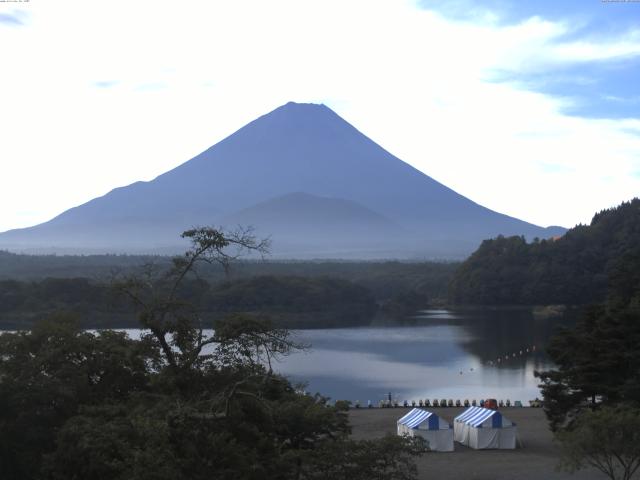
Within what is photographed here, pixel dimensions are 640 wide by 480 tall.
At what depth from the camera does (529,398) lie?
73.0ft

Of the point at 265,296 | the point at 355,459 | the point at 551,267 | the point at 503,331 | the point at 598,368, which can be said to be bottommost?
the point at 503,331

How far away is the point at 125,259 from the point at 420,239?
282 feet

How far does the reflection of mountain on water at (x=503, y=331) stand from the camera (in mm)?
30641

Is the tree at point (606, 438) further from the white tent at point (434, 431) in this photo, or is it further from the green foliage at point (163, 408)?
the white tent at point (434, 431)

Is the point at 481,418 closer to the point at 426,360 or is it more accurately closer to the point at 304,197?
the point at 426,360

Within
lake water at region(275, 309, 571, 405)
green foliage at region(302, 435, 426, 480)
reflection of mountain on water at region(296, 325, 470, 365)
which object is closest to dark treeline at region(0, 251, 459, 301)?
reflection of mountain on water at region(296, 325, 470, 365)

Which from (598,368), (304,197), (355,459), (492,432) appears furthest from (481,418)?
(304,197)

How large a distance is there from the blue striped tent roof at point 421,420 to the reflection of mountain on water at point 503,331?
13.5 metres

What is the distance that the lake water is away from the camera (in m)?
23.8

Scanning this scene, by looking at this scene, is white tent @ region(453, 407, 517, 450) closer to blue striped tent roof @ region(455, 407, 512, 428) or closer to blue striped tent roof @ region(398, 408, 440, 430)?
blue striped tent roof @ region(455, 407, 512, 428)

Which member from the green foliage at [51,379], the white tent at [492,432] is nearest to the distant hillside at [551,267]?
the white tent at [492,432]

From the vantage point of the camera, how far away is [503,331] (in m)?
39.8

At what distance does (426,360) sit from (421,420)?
1602 cm

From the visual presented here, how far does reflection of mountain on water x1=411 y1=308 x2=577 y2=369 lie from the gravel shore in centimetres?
1174
